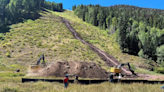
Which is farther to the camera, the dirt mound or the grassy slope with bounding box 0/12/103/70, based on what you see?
the grassy slope with bounding box 0/12/103/70

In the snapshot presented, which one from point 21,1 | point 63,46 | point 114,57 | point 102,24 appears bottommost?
point 114,57

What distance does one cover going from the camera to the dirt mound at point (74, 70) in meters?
21.2

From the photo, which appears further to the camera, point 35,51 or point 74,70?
point 35,51

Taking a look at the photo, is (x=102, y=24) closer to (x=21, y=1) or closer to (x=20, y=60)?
(x=21, y=1)

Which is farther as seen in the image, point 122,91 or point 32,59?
point 32,59

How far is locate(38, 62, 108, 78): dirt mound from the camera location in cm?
2125

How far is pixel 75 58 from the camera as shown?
37406mm

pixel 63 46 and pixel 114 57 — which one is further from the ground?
pixel 63 46

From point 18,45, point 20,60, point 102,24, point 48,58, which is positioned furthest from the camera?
point 102,24

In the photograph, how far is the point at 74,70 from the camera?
22.3 metres

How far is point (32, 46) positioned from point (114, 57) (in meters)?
24.5

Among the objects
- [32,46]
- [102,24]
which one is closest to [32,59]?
[32,46]

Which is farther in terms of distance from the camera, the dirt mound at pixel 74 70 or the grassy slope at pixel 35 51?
the grassy slope at pixel 35 51

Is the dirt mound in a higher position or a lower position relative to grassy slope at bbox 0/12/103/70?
lower
